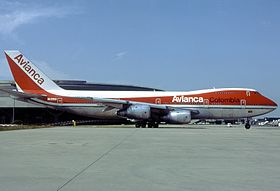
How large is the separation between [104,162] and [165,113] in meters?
31.1

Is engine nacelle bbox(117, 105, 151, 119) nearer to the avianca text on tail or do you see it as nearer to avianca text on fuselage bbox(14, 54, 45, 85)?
the avianca text on tail

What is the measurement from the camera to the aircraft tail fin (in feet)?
149

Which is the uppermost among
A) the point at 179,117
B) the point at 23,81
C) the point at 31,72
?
the point at 31,72

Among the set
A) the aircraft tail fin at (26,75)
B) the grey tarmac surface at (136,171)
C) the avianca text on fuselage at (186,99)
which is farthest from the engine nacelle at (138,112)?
the grey tarmac surface at (136,171)

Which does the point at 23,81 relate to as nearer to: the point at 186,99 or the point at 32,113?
the point at 186,99

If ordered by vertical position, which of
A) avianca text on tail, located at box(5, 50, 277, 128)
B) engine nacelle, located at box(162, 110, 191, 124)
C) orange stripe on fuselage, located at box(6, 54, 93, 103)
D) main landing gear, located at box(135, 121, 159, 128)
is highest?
orange stripe on fuselage, located at box(6, 54, 93, 103)

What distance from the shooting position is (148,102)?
4262cm

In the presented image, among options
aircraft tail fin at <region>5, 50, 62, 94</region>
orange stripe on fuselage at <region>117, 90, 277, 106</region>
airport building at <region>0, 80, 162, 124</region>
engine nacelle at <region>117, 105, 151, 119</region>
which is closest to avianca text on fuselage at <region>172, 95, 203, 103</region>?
orange stripe on fuselage at <region>117, 90, 277, 106</region>

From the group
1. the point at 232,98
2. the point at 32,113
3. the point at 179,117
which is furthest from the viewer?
the point at 32,113

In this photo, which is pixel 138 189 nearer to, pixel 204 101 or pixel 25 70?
pixel 204 101

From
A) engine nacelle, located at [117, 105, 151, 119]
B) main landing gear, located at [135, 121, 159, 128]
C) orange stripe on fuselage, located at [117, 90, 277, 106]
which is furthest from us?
main landing gear, located at [135, 121, 159, 128]

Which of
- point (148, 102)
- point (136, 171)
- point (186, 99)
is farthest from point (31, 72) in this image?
point (136, 171)

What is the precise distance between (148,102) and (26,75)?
48.2 ft

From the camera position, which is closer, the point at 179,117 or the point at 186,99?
the point at 179,117
